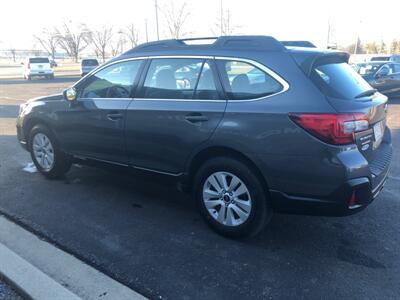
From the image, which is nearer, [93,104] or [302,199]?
[302,199]

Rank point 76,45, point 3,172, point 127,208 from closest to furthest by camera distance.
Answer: point 127,208 < point 3,172 < point 76,45

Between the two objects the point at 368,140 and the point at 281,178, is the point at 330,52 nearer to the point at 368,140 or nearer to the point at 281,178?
the point at 368,140

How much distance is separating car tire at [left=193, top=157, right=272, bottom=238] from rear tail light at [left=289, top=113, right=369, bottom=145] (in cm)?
65

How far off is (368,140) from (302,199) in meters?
0.74

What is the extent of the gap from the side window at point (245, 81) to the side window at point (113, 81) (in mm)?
1139

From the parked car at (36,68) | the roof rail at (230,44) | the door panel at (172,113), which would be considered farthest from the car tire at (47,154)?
the parked car at (36,68)

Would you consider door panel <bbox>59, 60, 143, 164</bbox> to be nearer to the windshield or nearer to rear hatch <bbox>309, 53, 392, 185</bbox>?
rear hatch <bbox>309, 53, 392, 185</bbox>

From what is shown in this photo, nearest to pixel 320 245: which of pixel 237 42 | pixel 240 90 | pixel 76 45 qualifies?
pixel 240 90

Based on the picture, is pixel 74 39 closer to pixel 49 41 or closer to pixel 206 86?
pixel 49 41

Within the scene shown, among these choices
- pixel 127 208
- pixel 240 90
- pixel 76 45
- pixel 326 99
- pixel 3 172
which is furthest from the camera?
pixel 76 45

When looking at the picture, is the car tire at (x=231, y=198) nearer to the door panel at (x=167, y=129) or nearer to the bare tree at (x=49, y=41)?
the door panel at (x=167, y=129)

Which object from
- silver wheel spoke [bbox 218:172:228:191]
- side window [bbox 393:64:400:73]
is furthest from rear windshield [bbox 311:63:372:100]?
side window [bbox 393:64:400:73]

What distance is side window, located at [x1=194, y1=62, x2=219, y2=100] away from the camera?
3.54 m

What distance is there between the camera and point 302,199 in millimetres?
3172
